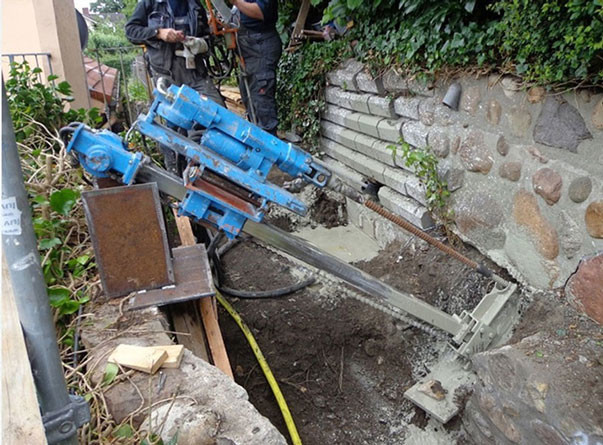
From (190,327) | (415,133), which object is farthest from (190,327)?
(415,133)

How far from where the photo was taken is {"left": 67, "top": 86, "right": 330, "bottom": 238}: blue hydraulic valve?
6.95ft

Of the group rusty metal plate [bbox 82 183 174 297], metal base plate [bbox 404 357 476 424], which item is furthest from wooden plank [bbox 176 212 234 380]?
metal base plate [bbox 404 357 476 424]

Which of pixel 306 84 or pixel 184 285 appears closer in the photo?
pixel 184 285

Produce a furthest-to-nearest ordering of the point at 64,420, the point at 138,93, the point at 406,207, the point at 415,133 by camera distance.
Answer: the point at 138,93, the point at 406,207, the point at 415,133, the point at 64,420

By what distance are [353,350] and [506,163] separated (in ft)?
4.91

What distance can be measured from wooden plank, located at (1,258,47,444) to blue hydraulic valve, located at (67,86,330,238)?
4.11 ft

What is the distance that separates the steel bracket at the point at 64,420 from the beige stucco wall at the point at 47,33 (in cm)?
488

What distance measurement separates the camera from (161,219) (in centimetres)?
228

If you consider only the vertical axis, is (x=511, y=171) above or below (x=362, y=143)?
above

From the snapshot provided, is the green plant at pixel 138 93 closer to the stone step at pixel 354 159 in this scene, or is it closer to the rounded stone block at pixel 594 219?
the stone step at pixel 354 159

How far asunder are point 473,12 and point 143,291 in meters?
2.34

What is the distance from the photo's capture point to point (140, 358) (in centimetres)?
183

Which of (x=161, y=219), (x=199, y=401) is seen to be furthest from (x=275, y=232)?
(x=199, y=401)

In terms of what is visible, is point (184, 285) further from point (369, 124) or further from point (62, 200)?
point (369, 124)
